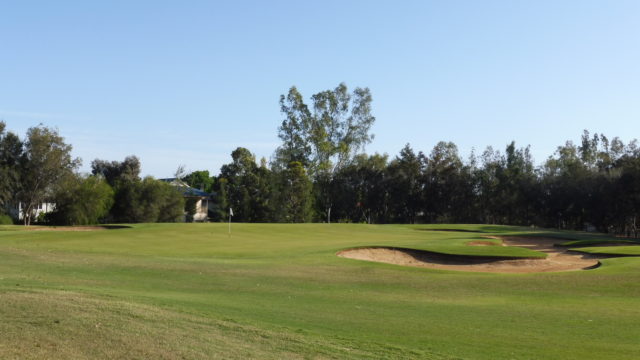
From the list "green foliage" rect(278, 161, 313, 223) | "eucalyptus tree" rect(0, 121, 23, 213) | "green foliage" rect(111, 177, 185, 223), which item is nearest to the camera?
"eucalyptus tree" rect(0, 121, 23, 213)

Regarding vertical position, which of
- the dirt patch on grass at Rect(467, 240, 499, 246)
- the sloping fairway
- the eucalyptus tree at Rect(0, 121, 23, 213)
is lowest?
the sloping fairway

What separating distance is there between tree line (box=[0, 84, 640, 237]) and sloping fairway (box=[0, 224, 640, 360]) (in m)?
50.9

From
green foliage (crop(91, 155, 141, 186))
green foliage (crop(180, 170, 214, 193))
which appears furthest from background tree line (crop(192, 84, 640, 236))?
green foliage (crop(180, 170, 214, 193))

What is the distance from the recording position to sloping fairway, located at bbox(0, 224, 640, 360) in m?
9.69

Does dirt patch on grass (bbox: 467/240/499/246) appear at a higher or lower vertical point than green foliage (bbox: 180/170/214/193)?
lower

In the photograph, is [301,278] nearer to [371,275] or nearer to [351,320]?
[371,275]

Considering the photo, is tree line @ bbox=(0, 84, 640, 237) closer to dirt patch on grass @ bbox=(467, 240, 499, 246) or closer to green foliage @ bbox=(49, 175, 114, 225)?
green foliage @ bbox=(49, 175, 114, 225)

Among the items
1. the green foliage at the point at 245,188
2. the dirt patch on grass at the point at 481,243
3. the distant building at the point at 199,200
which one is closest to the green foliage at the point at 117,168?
the distant building at the point at 199,200

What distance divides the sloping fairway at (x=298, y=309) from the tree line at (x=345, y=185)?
167ft

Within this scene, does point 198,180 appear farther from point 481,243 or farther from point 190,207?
point 481,243

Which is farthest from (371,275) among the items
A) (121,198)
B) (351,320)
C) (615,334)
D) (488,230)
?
(121,198)

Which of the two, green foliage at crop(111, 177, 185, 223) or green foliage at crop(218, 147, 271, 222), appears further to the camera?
green foliage at crop(218, 147, 271, 222)

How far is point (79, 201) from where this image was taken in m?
75.5

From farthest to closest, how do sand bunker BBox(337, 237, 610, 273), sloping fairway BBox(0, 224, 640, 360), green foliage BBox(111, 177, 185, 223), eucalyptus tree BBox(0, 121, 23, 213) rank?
1. green foliage BBox(111, 177, 185, 223)
2. eucalyptus tree BBox(0, 121, 23, 213)
3. sand bunker BBox(337, 237, 610, 273)
4. sloping fairway BBox(0, 224, 640, 360)
